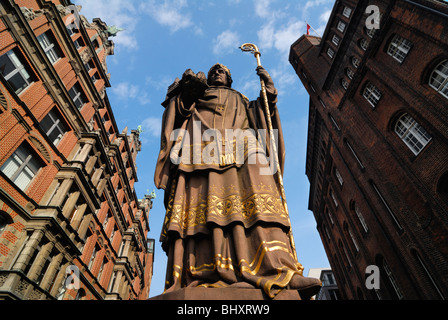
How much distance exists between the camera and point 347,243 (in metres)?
21.5

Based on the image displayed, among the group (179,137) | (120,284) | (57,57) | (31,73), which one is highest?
(57,57)

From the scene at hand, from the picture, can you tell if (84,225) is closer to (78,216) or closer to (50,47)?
(78,216)

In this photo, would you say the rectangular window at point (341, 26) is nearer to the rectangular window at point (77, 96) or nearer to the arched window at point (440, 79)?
the arched window at point (440, 79)

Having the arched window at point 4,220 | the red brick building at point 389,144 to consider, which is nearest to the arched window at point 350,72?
the red brick building at point 389,144

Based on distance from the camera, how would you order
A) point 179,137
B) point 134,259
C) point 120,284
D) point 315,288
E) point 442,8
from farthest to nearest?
point 134,259
point 120,284
point 442,8
point 179,137
point 315,288

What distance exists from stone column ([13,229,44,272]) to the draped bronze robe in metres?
12.5

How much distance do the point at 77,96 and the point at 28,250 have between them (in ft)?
41.4

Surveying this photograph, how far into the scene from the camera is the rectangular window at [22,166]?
12.3m

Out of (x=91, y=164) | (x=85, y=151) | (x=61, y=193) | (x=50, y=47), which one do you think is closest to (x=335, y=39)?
(x=50, y=47)

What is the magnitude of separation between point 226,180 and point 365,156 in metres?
16.2

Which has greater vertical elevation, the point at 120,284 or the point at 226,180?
the point at 120,284

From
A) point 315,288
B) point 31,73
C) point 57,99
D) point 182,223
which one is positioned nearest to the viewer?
point 315,288

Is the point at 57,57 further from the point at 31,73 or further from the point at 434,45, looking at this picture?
the point at 434,45
